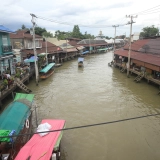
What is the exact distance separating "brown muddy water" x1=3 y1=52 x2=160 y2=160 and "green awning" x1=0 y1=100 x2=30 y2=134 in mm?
3090

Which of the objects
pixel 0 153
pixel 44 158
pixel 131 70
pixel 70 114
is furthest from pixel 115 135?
pixel 131 70

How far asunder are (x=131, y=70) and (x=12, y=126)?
22816 mm

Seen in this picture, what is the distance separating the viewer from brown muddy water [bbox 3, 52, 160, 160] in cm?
973

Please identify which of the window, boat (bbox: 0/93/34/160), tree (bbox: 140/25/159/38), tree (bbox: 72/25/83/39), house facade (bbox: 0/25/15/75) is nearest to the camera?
boat (bbox: 0/93/34/160)

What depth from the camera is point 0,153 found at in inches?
294

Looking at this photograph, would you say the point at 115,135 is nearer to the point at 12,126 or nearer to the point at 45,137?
the point at 45,137

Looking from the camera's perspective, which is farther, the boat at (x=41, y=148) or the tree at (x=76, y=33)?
the tree at (x=76, y=33)

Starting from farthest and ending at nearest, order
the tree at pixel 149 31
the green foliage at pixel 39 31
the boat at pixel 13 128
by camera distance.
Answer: the tree at pixel 149 31, the green foliage at pixel 39 31, the boat at pixel 13 128

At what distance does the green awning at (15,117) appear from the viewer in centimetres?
817

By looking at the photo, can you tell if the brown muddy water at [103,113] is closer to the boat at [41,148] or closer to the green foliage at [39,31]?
the boat at [41,148]

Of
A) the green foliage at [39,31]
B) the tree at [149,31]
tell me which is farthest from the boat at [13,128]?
the tree at [149,31]

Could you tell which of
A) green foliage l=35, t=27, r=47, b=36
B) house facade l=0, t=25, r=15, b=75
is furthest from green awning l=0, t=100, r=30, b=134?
green foliage l=35, t=27, r=47, b=36

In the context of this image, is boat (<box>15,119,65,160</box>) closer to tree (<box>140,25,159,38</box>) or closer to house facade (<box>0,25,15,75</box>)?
house facade (<box>0,25,15,75</box>)

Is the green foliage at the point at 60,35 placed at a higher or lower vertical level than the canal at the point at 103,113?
higher
